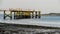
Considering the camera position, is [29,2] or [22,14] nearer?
[22,14]

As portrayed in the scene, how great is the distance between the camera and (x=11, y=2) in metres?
4.64

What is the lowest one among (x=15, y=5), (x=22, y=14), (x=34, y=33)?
(x=34, y=33)

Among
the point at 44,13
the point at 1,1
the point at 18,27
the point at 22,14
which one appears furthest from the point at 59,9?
the point at 18,27

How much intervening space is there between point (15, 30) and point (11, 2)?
3.29 metres

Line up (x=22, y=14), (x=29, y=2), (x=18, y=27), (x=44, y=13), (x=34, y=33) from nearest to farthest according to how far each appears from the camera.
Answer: (x=34, y=33) → (x=18, y=27) → (x=22, y=14) → (x=44, y=13) → (x=29, y=2)

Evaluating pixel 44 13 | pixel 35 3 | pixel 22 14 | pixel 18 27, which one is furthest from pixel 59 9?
pixel 18 27

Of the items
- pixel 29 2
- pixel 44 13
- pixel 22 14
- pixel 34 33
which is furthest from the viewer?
pixel 29 2

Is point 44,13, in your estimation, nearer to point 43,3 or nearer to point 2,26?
point 43,3

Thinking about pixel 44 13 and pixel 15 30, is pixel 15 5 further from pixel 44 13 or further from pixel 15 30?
pixel 15 30

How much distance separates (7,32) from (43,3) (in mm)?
3183

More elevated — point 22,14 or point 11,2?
point 11,2

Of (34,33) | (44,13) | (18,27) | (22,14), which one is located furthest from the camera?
(44,13)

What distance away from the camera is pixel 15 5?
454 centimetres

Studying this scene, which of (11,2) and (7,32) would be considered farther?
(11,2)
